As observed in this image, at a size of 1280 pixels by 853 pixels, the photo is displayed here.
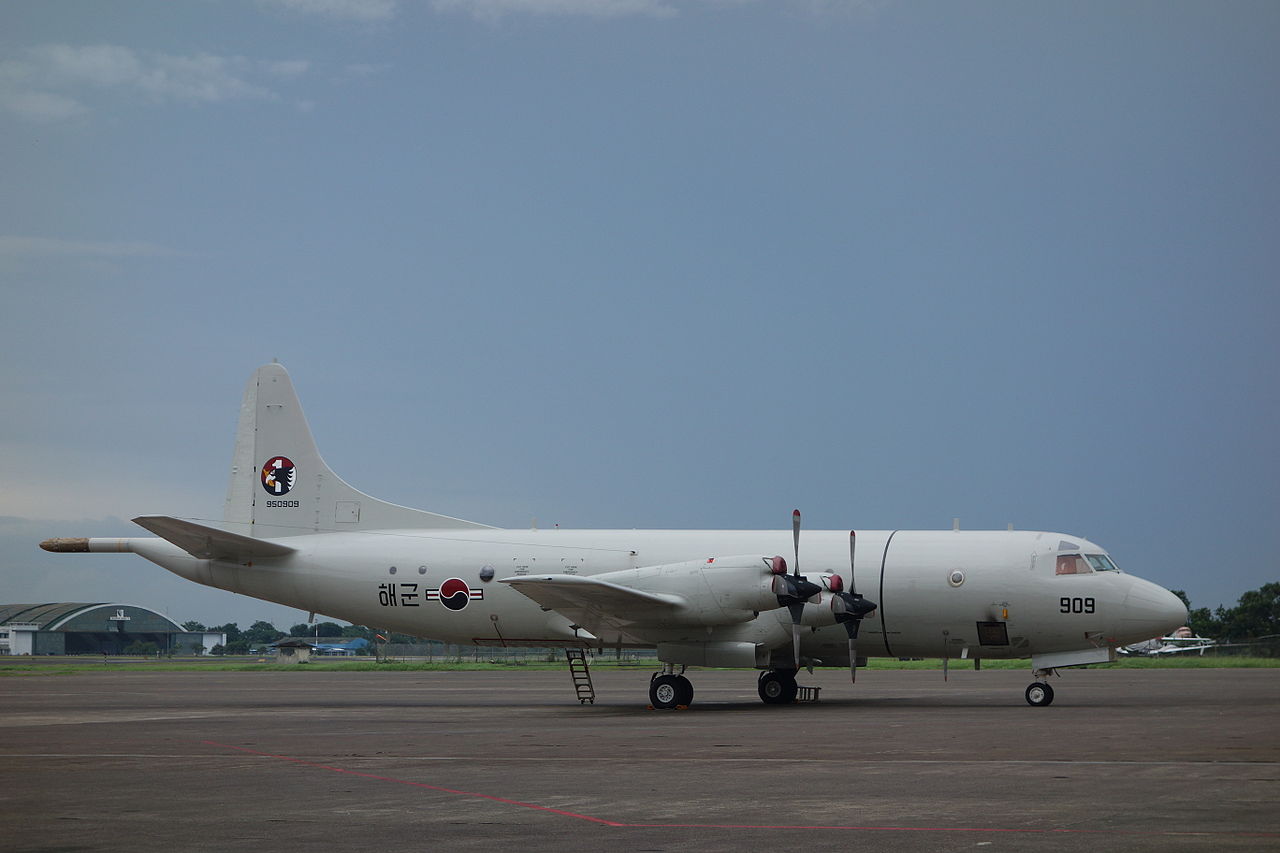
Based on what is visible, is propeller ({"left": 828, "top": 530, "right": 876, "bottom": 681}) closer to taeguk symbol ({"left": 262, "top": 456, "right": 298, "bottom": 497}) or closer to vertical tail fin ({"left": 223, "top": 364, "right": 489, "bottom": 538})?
vertical tail fin ({"left": 223, "top": 364, "right": 489, "bottom": 538})

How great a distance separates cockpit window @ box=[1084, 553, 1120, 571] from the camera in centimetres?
2778

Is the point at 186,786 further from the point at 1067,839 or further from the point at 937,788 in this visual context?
the point at 1067,839

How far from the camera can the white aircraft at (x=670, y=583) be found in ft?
88.5

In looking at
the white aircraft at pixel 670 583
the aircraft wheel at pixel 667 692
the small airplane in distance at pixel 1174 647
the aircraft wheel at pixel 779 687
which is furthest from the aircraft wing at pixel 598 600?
the small airplane in distance at pixel 1174 647

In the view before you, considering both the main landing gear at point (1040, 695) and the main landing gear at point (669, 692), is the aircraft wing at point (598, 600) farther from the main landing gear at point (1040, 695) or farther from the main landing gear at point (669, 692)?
the main landing gear at point (1040, 695)

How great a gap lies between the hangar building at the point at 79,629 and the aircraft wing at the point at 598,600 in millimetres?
99642

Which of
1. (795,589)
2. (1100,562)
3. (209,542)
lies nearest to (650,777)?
(795,589)

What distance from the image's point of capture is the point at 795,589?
86.3 ft

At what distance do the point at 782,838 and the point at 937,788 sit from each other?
349cm

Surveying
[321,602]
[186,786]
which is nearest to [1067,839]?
[186,786]

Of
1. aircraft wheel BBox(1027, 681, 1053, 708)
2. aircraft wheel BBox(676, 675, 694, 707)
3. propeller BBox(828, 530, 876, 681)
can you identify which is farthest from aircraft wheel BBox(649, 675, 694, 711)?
aircraft wheel BBox(1027, 681, 1053, 708)

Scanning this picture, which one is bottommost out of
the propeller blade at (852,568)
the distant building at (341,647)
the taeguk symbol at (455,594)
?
the distant building at (341,647)

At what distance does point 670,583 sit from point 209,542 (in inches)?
467

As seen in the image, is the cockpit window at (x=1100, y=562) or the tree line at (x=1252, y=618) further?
the tree line at (x=1252, y=618)
